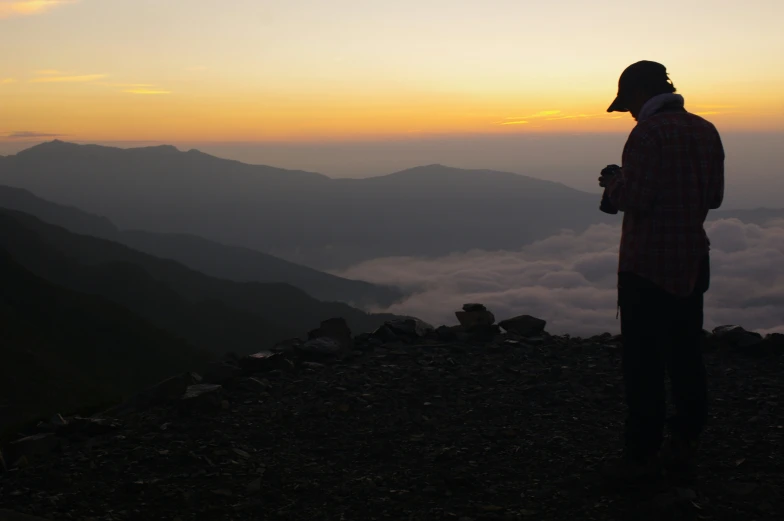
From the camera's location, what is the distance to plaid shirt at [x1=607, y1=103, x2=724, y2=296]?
168 inches

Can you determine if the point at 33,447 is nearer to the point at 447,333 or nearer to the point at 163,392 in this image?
the point at 163,392

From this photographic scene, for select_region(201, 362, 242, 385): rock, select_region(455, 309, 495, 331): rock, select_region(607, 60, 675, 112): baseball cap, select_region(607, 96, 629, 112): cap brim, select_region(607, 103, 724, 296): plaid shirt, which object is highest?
select_region(607, 60, 675, 112): baseball cap

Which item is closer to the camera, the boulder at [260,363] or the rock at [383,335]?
the boulder at [260,363]

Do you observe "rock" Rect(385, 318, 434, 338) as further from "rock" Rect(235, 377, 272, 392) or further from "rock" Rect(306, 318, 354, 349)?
"rock" Rect(235, 377, 272, 392)

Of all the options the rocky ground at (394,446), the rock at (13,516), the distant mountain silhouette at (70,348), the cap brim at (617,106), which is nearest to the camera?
the rock at (13,516)

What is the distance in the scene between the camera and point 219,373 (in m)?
7.64

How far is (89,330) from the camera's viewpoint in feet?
352

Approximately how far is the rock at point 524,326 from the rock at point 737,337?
246 centimetres

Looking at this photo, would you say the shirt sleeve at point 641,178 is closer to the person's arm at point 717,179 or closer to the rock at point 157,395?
the person's arm at point 717,179

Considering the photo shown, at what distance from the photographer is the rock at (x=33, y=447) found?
216 inches

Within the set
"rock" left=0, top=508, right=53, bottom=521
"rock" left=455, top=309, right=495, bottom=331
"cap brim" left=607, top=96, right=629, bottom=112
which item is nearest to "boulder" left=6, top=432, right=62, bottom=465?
"rock" left=0, top=508, right=53, bottom=521

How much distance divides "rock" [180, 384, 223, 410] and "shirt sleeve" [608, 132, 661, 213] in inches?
178

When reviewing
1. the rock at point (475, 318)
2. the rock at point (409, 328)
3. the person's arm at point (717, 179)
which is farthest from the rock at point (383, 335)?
the person's arm at point (717, 179)

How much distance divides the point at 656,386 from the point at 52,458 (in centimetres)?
496
